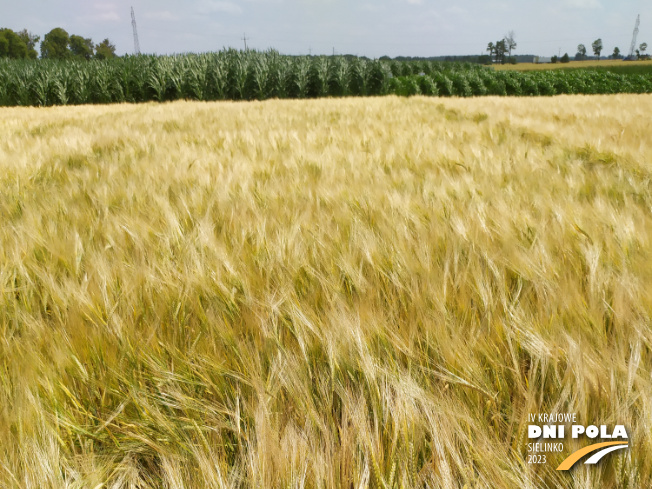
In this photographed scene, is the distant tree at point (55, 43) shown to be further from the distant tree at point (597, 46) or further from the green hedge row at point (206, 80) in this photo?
the distant tree at point (597, 46)

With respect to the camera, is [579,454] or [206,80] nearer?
[579,454]

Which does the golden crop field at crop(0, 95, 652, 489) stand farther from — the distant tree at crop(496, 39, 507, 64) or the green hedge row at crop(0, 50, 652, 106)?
the distant tree at crop(496, 39, 507, 64)

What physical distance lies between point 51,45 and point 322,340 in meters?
87.5

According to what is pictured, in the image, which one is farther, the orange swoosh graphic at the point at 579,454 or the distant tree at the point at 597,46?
the distant tree at the point at 597,46

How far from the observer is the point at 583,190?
150 cm

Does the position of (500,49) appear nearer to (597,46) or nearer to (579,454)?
(597,46)

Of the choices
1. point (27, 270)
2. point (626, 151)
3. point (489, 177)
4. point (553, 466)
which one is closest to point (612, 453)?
point (553, 466)

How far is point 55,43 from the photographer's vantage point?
66875 mm

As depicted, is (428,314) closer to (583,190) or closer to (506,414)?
(506,414)

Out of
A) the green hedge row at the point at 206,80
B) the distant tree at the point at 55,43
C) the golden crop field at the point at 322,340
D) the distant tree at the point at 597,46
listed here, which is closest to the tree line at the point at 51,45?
the distant tree at the point at 55,43

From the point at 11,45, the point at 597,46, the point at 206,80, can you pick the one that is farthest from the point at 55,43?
the point at 597,46
